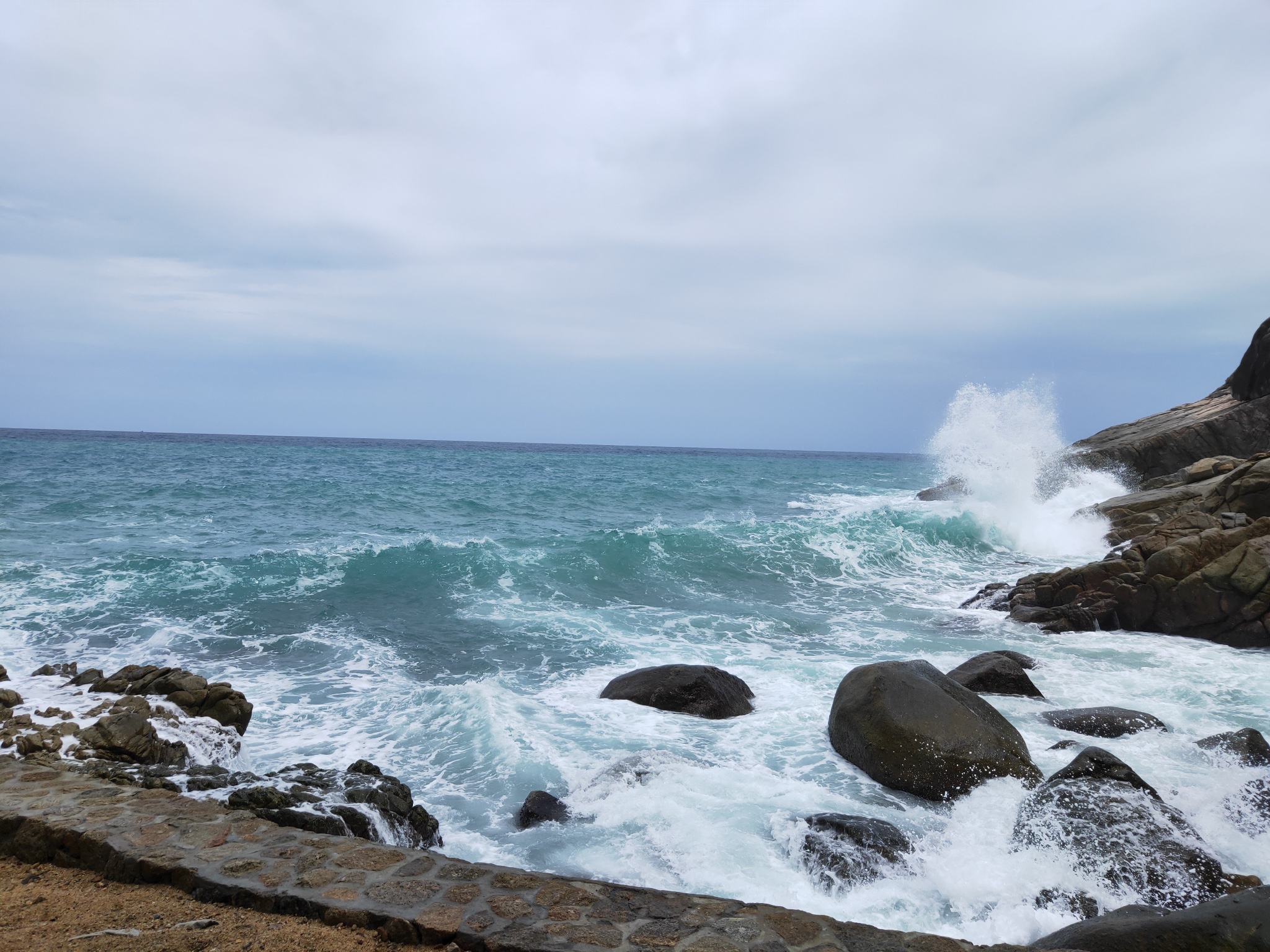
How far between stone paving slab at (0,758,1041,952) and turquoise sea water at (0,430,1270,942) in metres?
1.39

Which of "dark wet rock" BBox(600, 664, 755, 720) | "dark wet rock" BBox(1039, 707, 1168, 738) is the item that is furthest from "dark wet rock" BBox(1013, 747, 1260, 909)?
"dark wet rock" BBox(600, 664, 755, 720)

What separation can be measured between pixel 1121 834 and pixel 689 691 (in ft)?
14.1

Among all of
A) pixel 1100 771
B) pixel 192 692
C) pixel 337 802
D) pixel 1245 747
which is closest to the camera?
pixel 337 802

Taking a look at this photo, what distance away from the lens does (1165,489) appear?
16672 mm

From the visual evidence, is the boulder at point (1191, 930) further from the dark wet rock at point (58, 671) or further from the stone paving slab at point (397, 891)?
the dark wet rock at point (58, 671)

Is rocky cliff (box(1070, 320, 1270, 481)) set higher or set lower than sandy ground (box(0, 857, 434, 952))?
higher

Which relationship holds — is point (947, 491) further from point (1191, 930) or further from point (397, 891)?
point (397, 891)

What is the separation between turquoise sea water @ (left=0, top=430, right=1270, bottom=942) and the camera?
5.41 meters

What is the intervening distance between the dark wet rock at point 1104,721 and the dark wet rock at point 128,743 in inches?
337

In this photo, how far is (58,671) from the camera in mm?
8344

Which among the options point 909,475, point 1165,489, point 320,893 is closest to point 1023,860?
point 320,893

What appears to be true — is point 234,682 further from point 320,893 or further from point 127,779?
point 320,893

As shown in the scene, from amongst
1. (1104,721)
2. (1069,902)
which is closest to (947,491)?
(1104,721)

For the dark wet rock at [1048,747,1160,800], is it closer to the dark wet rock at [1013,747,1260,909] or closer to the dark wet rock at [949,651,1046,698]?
the dark wet rock at [1013,747,1260,909]
